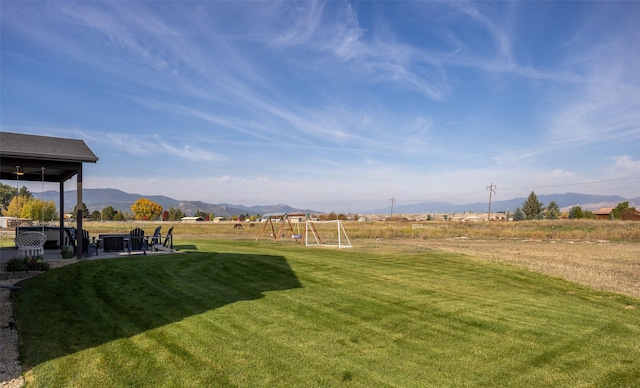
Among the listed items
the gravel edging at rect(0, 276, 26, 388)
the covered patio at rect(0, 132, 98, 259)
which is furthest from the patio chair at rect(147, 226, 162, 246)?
the gravel edging at rect(0, 276, 26, 388)

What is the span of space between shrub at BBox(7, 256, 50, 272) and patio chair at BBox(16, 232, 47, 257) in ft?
1.09

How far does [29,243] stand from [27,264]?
96cm

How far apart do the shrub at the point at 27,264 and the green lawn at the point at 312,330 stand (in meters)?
0.56

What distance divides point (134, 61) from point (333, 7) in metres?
11.8

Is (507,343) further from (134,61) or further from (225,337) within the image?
(134,61)

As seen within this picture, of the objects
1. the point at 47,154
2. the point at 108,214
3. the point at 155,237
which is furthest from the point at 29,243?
the point at 108,214

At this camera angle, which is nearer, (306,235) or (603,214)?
(306,235)

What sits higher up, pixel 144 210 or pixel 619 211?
pixel 144 210

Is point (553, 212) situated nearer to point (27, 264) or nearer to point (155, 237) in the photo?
point (155, 237)

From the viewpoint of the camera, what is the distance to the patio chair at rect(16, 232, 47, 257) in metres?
9.59

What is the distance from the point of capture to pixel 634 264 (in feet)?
46.9

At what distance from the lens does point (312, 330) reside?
5.53 m

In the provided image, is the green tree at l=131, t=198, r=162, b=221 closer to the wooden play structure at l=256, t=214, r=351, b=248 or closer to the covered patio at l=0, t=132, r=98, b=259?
the wooden play structure at l=256, t=214, r=351, b=248

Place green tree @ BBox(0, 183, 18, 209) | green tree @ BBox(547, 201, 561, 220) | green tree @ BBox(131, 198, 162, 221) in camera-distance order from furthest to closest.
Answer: green tree @ BBox(131, 198, 162, 221)
green tree @ BBox(0, 183, 18, 209)
green tree @ BBox(547, 201, 561, 220)
